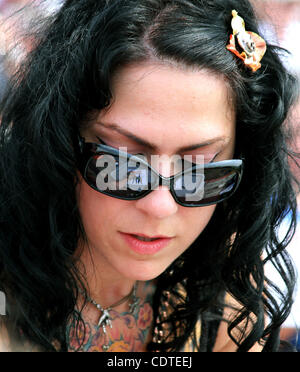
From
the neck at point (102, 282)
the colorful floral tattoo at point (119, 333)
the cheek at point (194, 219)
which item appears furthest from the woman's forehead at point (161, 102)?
the colorful floral tattoo at point (119, 333)

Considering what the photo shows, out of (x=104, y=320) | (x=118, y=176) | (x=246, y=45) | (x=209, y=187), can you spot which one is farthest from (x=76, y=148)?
(x=104, y=320)

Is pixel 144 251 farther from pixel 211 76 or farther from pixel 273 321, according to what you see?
pixel 273 321

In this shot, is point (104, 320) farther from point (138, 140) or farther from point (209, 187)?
point (138, 140)

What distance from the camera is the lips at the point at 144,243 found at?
1404 millimetres

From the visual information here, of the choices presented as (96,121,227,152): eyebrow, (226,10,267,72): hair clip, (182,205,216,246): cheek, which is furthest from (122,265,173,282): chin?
(226,10,267,72): hair clip

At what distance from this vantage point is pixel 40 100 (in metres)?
1.36

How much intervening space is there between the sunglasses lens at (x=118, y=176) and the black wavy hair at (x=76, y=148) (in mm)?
77

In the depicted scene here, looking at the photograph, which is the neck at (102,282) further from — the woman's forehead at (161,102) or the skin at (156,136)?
the woman's forehead at (161,102)

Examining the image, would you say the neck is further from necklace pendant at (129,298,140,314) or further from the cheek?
the cheek

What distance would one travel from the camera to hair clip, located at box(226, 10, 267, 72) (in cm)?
140

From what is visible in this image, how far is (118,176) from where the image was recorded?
130 centimetres

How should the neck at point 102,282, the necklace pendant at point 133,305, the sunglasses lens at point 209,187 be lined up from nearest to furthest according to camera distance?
the sunglasses lens at point 209,187 → the neck at point 102,282 → the necklace pendant at point 133,305

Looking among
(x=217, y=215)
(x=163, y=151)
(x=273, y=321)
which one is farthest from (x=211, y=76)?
(x=273, y=321)
